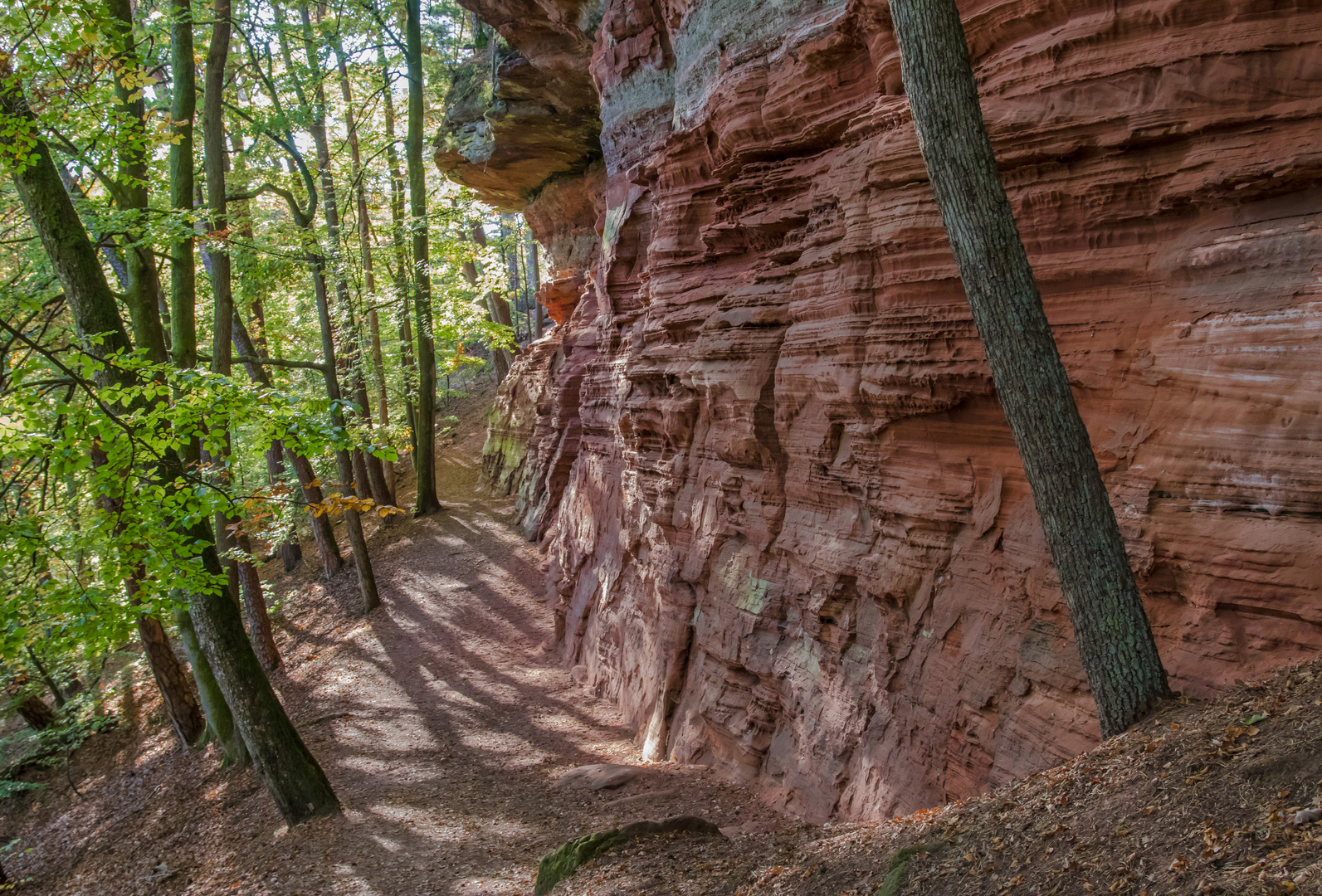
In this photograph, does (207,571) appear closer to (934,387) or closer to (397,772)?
(397,772)

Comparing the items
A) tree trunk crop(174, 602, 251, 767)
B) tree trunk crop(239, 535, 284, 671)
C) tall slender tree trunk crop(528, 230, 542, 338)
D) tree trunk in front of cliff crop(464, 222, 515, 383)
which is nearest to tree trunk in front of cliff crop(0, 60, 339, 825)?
tree trunk crop(174, 602, 251, 767)

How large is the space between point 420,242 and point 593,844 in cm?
1800

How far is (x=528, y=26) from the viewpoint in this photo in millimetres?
17531

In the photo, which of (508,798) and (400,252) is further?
(400,252)

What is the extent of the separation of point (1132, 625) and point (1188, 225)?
9.79 feet

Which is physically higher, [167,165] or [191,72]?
[191,72]

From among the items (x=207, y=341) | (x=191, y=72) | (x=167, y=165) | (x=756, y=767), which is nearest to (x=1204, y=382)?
(x=756, y=767)

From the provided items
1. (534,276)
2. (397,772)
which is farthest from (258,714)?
(534,276)

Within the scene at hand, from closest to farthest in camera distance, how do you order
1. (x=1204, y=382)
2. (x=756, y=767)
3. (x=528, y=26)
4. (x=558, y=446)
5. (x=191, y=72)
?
(x=1204, y=382) < (x=756, y=767) < (x=191, y=72) < (x=528, y=26) < (x=558, y=446)

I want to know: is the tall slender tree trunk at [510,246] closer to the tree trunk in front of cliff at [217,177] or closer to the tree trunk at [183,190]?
the tree trunk in front of cliff at [217,177]

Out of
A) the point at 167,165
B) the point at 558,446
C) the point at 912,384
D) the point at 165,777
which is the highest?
the point at 167,165

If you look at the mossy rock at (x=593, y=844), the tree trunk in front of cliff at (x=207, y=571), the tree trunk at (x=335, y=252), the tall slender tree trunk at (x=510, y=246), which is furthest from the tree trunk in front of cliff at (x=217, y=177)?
the tall slender tree trunk at (x=510, y=246)

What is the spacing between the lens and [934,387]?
23.2ft

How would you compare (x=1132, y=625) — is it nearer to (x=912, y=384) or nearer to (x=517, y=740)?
(x=912, y=384)
